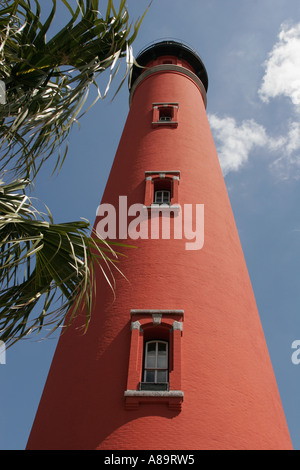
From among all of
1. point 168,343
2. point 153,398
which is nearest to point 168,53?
point 168,343

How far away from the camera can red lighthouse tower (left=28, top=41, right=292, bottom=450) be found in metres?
8.42

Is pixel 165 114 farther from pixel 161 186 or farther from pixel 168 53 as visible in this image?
pixel 168 53

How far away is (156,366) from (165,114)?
10.2 m

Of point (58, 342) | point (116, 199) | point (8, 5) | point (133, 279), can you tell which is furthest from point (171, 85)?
point (8, 5)

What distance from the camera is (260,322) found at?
11867mm

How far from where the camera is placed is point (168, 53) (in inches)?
856

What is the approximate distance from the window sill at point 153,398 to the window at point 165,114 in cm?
978

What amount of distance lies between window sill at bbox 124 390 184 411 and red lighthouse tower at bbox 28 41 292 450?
0.02 m

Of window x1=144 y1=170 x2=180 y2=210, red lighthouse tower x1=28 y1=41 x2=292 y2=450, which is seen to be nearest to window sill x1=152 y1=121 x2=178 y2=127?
red lighthouse tower x1=28 y1=41 x2=292 y2=450

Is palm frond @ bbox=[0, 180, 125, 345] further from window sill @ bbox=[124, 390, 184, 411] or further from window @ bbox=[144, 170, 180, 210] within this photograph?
window @ bbox=[144, 170, 180, 210]

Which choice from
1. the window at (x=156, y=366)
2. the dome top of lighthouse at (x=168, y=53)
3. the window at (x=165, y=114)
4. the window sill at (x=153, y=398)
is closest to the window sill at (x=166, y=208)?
the window at (x=156, y=366)

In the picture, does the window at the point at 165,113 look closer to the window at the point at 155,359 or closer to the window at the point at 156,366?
the window at the point at 155,359

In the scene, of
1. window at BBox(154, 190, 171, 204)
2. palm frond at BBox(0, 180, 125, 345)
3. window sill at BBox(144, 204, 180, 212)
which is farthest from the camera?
window at BBox(154, 190, 171, 204)

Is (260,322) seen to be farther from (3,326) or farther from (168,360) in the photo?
(3,326)
